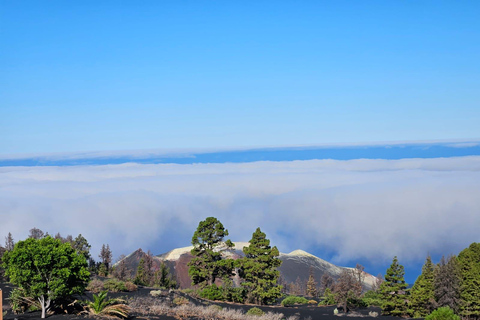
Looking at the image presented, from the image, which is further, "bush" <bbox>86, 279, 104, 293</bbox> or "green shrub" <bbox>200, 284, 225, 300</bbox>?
"green shrub" <bbox>200, 284, 225, 300</bbox>

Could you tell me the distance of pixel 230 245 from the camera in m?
37.4

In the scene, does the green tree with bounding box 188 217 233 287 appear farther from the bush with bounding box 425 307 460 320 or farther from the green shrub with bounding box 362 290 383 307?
the bush with bounding box 425 307 460 320

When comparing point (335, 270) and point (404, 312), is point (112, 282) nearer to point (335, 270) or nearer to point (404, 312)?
point (404, 312)

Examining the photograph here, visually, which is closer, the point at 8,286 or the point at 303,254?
the point at 8,286

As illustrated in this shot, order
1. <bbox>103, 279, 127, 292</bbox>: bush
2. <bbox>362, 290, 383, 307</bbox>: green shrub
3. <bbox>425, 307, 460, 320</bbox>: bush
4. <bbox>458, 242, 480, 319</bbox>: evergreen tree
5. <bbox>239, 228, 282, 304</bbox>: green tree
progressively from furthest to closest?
<bbox>362, 290, 383, 307</bbox>: green shrub, <bbox>239, 228, 282, 304</bbox>: green tree, <bbox>103, 279, 127, 292</bbox>: bush, <bbox>458, 242, 480, 319</bbox>: evergreen tree, <bbox>425, 307, 460, 320</bbox>: bush

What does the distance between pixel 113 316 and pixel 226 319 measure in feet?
19.8

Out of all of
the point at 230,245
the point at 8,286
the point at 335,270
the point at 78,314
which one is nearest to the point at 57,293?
the point at 78,314

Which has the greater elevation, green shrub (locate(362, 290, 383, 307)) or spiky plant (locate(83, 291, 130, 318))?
spiky plant (locate(83, 291, 130, 318))

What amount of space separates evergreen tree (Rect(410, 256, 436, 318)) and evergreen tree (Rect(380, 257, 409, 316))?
0.84 m

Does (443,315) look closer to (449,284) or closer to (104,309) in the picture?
(449,284)

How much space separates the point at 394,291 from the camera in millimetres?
33750

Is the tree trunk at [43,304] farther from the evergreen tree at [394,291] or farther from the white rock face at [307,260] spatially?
the white rock face at [307,260]

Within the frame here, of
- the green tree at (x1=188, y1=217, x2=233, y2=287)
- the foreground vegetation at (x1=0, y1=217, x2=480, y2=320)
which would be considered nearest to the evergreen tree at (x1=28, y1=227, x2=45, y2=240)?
the foreground vegetation at (x1=0, y1=217, x2=480, y2=320)

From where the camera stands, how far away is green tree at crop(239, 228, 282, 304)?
36.2 metres
